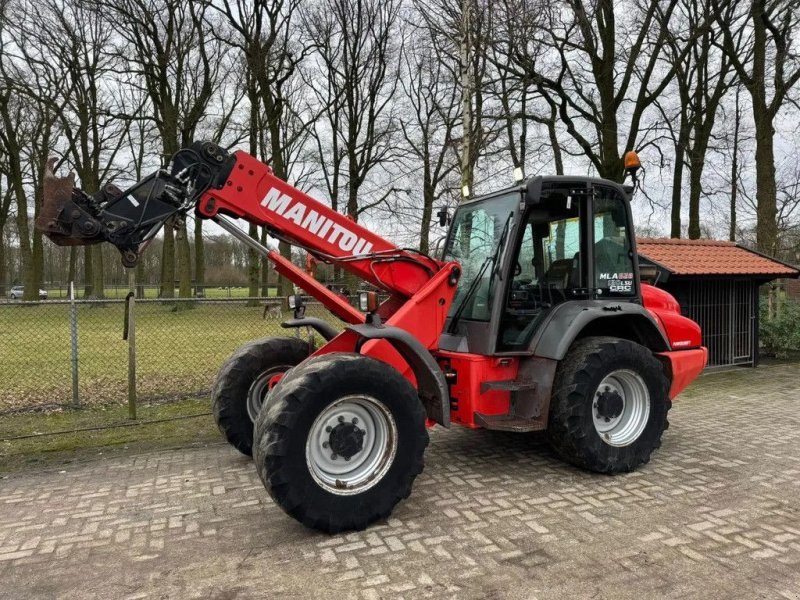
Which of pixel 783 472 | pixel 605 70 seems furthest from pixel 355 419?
pixel 605 70

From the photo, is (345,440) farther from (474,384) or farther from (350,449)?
(474,384)

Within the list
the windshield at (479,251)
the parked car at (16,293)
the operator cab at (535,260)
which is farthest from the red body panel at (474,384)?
the parked car at (16,293)

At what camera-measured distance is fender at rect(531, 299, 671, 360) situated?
4570mm

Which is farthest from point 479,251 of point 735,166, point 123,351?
point 735,166

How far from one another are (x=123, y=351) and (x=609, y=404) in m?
9.45

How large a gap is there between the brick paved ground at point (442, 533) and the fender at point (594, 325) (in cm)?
103

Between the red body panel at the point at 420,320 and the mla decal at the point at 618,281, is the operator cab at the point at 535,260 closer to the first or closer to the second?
the mla decal at the point at 618,281

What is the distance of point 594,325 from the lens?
5117 millimetres

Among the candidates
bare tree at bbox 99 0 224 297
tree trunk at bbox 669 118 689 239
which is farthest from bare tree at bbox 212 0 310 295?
tree trunk at bbox 669 118 689 239

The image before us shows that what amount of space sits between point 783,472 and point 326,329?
4002mm

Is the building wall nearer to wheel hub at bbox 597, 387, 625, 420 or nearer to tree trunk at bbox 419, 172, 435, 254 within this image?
wheel hub at bbox 597, 387, 625, 420

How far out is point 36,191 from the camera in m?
25.7

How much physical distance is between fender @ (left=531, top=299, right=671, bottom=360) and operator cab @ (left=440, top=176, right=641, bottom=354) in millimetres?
91

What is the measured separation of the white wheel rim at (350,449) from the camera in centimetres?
372
